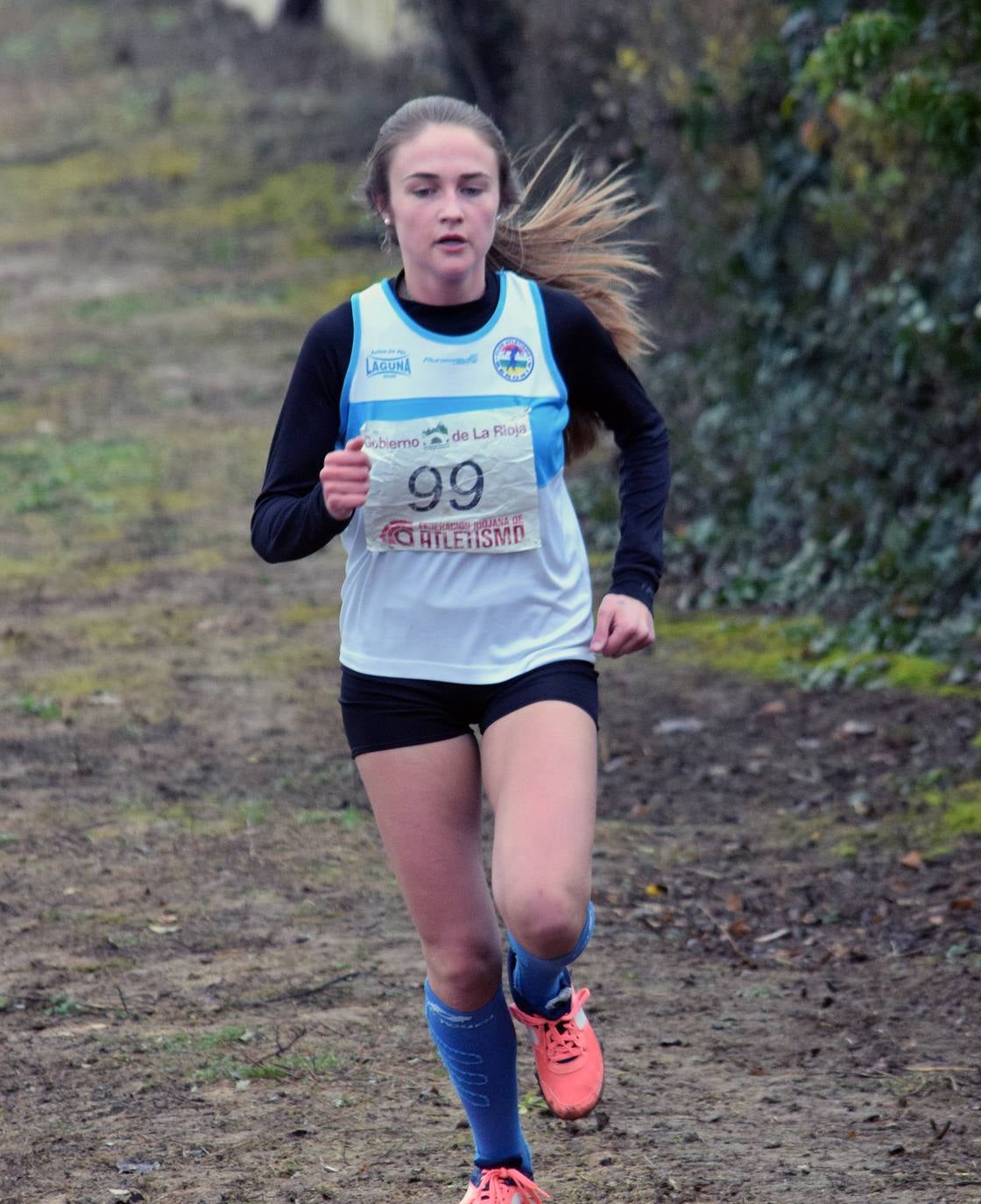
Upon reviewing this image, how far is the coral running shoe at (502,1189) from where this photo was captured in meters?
3.50

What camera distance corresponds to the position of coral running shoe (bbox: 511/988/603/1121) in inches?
139

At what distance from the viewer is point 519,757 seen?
10.9ft

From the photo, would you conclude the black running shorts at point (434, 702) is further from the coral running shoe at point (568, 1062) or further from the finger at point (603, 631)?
the coral running shoe at point (568, 1062)

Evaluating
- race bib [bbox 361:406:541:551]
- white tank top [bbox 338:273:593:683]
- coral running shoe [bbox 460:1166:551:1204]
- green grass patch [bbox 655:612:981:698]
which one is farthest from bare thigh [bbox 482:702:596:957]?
green grass patch [bbox 655:612:981:698]

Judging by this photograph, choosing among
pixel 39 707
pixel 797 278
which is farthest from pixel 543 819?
pixel 797 278

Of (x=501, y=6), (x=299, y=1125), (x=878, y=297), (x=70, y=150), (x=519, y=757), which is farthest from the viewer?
(x=70, y=150)

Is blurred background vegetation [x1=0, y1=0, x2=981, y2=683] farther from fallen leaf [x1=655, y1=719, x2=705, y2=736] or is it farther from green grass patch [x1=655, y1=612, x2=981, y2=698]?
fallen leaf [x1=655, y1=719, x2=705, y2=736]

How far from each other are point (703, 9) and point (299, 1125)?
302 inches

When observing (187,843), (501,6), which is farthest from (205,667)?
(501,6)

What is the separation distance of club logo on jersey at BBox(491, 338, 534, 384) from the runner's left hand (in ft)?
1.57

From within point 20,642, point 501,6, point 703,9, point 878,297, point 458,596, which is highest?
point 501,6

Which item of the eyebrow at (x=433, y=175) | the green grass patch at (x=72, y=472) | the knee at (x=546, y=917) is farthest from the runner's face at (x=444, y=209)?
the green grass patch at (x=72, y=472)

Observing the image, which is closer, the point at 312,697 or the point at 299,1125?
the point at 299,1125

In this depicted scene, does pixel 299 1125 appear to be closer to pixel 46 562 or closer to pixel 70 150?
pixel 46 562
